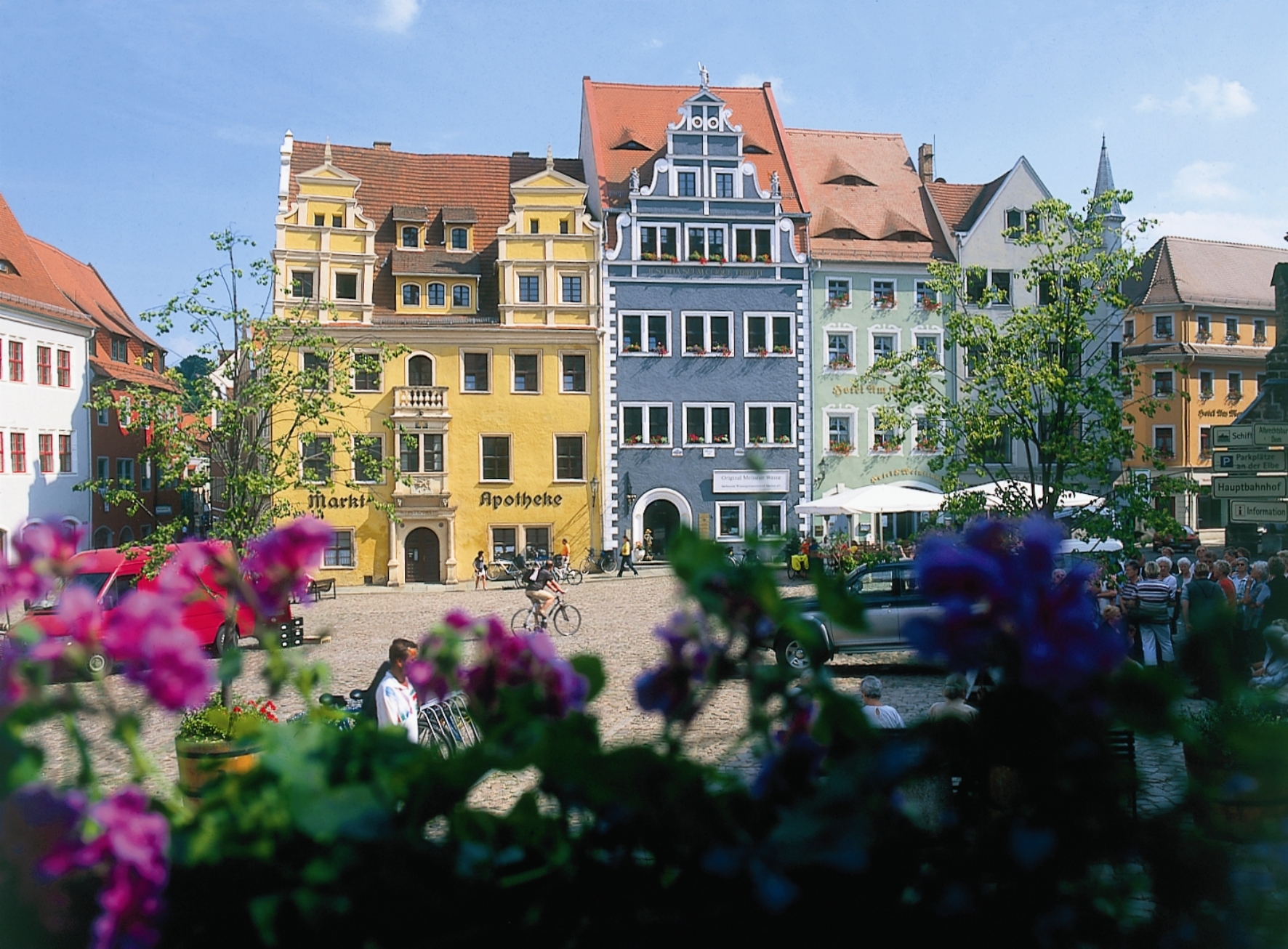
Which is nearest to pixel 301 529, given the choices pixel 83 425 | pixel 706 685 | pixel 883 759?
pixel 706 685

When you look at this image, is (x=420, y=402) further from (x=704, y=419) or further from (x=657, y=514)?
(x=704, y=419)

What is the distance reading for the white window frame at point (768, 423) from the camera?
107 feet

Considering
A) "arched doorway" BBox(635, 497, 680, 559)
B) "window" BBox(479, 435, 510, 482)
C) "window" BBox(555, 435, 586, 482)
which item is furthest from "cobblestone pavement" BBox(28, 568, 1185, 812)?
"window" BBox(555, 435, 586, 482)

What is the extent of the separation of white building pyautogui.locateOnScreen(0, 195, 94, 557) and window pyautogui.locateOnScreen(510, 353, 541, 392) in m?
11.8

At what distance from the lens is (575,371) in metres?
31.9

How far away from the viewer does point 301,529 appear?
1200 millimetres

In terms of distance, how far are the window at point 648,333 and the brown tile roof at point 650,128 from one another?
3.55 metres

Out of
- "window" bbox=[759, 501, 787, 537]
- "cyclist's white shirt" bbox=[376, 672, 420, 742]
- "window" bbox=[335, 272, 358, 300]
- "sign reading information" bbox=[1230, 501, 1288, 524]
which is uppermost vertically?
"window" bbox=[335, 272, 358, 300]

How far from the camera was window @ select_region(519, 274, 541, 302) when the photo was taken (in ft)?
104

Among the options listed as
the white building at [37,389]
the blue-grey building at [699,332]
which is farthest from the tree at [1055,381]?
the white building at [37,389]

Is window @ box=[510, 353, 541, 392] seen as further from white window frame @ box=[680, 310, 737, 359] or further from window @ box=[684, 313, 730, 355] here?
window @ box=[684, 313, 730, 355]

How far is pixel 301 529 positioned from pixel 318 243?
3143cm

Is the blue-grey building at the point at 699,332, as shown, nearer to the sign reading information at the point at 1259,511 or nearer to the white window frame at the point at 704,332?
the white window frame at the point at 704,332

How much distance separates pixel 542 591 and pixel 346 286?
57.0 feet
